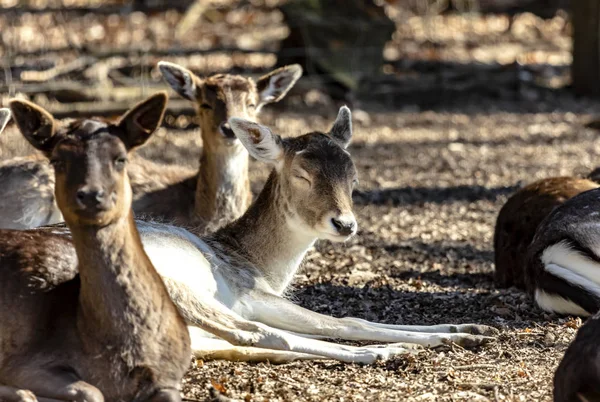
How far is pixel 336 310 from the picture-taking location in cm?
667

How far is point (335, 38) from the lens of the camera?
49.1ft

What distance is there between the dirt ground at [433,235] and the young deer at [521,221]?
182mm

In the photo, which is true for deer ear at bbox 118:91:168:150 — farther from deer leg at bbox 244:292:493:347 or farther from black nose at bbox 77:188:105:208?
deer leg at bbox 244:292:493:347

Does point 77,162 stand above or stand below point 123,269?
above

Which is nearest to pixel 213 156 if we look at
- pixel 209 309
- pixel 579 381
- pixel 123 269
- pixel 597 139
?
pixel 209 309

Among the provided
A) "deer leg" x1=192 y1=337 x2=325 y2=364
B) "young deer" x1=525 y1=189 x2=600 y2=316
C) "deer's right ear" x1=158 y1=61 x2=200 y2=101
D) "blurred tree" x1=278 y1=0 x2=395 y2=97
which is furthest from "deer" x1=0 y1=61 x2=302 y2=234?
"blurred tree" x1=278 y1=0 x2=395 y2=97

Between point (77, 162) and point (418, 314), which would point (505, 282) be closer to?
point (418, 314)

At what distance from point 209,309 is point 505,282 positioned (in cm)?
270

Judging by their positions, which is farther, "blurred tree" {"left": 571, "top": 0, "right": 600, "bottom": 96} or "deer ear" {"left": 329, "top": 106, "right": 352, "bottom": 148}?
"blurred tree" {"left": 571, "top": 0, "right": 600, "bottom": 96}

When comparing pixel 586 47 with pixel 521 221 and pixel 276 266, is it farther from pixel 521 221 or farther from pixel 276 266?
pixel 276 266

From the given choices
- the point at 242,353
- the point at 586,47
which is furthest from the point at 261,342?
the point at 586,47

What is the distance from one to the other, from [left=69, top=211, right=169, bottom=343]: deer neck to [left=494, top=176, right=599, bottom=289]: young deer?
3527 millimetres

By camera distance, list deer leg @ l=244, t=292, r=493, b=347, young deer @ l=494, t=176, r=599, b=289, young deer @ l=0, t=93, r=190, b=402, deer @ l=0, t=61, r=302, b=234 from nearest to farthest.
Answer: young deer @ l=0, t=93, r=190, b=402, deer leg @ l=244, t=292, r=493, b=347, young deer @ l=494, t=176, r=599, b=289, deer @ l=0, t=61, r=302, b=234

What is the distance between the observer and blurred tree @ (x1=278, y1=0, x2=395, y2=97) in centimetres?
1492
